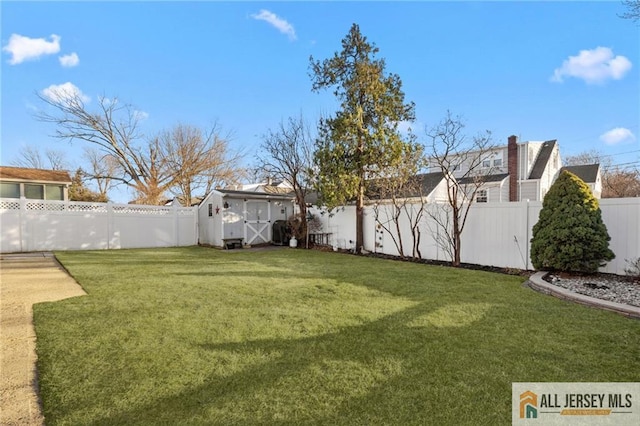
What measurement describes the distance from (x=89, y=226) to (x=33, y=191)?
6340mm

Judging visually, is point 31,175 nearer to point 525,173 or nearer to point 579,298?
point 579,298

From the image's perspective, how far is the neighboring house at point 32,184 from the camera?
15.0 meters

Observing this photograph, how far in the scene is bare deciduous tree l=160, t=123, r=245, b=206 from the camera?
22203 mm

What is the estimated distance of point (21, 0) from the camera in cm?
684

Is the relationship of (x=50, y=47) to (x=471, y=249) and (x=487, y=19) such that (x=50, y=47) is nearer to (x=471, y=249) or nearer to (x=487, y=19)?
(x=487, y=19)

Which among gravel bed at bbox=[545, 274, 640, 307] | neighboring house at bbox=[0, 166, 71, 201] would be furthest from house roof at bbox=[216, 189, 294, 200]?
gravel bed at bbox=[545, 274, 640, 307]

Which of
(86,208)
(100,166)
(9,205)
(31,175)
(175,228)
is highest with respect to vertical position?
(100,166)

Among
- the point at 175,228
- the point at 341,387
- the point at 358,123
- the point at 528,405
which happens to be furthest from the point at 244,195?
the point at 528,405

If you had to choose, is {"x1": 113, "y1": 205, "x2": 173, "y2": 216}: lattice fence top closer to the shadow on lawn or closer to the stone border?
the shadow on lawn

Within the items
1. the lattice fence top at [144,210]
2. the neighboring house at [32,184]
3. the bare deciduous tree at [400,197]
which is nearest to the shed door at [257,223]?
the lattice fence top at [144,210]

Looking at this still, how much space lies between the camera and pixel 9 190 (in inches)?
593

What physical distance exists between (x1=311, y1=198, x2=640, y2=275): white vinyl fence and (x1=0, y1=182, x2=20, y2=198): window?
51.5 ft

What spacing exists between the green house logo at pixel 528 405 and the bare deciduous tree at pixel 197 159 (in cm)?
2286

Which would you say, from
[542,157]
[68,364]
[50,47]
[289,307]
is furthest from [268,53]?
[542,157]
